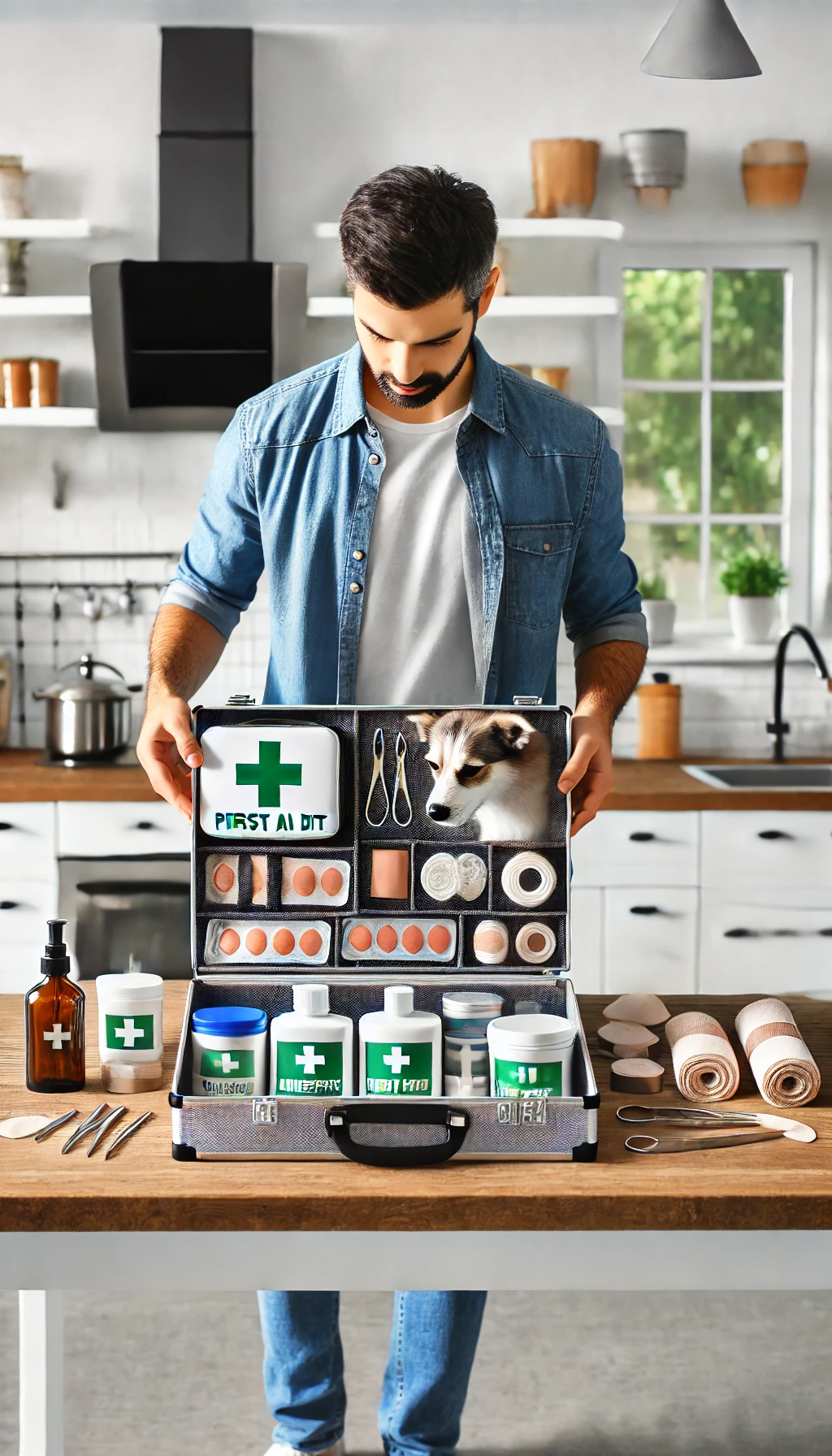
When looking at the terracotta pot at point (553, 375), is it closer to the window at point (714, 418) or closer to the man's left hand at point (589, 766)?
the window at point (714, 418)

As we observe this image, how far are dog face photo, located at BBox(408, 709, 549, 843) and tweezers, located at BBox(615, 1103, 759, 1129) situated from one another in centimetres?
30

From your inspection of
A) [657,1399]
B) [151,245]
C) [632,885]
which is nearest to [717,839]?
[632,885]

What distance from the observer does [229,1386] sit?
88.6 inches

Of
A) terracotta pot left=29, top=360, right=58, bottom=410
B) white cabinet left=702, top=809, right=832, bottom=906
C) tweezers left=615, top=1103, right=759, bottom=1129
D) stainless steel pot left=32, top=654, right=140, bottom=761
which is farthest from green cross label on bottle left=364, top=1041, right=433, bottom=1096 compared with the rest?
terracotta pot left=29, top=360, right=58, bottom=410

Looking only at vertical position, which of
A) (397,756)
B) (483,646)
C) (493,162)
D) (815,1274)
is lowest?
(815,1274)

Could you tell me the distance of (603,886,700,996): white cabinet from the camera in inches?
134

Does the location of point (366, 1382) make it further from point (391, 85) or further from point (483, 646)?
point (391, 85)

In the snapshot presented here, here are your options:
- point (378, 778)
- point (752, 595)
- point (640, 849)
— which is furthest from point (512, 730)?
point (752, 595)

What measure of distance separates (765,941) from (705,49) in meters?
2.05

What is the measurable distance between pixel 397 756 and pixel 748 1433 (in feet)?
4.65

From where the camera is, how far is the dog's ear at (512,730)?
1.41 m

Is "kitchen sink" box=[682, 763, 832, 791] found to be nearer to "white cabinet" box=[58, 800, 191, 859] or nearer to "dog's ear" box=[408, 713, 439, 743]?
"white cabinet" box=[58, 800, 191, 859]

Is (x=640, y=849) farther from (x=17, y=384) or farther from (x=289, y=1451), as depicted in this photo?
(x=17, y=384)

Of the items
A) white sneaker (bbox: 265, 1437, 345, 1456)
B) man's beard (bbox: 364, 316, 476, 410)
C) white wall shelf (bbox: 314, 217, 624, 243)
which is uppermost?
white wall shelf (bbox: 314, 217, 624, 243)
